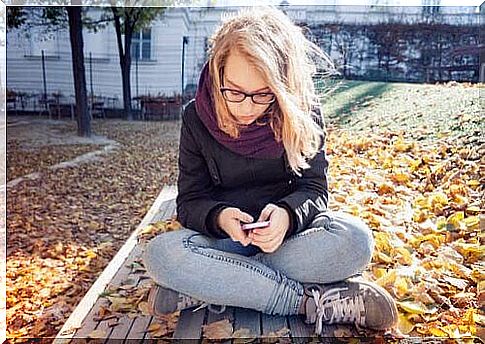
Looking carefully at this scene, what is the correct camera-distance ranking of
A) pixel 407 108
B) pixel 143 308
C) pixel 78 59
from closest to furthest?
pixel 143 308 → pixel 407 108 → pixel 78 59

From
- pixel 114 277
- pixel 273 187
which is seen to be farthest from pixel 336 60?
pixel 114 277

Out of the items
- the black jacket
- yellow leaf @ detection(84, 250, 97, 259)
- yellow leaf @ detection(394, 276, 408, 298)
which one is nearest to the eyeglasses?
the black jacket

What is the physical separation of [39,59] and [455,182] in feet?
3.94

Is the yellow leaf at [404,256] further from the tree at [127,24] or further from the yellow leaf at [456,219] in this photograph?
the tree at [127,24]

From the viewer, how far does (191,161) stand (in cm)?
134

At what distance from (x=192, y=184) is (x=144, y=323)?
35cm

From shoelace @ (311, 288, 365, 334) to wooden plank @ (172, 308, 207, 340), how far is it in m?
0.26

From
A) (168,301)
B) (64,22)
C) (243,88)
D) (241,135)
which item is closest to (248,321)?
(168,301)

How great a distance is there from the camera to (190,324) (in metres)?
1.31

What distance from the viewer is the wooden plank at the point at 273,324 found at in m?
1.28

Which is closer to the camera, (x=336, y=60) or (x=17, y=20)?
(x=336, y=60)

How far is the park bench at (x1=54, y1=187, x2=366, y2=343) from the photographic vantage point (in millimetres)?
1280

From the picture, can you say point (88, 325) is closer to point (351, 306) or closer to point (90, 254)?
point (90, 254)

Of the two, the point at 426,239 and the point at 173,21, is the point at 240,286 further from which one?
the point at 173,21
